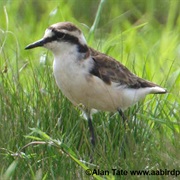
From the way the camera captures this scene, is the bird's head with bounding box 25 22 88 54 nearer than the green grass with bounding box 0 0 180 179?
No

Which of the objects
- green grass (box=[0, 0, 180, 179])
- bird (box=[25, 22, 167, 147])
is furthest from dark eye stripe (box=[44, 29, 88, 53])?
green grass (box=[0, 0, 180, 179])

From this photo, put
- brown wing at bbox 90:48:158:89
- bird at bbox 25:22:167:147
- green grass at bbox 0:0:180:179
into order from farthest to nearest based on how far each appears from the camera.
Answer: brown wing at bbox 90:48:158:89 < bird at bbox 25:22:167:147 < green grass at bbox 0:0:180:179

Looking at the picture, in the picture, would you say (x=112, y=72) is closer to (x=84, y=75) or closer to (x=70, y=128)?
(x=84, y=75)

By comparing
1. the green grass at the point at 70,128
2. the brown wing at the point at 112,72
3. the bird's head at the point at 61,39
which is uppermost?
the bird's head at the point at 61,39

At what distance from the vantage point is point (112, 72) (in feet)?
27.3

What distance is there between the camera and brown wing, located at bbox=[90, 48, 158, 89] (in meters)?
8.18

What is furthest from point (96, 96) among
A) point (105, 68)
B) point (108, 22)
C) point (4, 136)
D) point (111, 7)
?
point (111, 7)

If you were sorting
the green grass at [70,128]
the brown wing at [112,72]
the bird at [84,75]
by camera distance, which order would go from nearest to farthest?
the green grass at [70,128], the bird at [84,75], the brown wing at [112,72]

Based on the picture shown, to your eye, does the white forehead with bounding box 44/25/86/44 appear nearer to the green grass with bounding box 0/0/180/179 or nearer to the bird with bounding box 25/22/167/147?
the bird with bounding box 25/22/167/147

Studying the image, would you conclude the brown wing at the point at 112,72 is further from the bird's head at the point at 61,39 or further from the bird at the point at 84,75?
the bird's head at the point at 61,39

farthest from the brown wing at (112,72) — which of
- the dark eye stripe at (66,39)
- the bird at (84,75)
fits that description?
the dark eye stripe at (66,39)

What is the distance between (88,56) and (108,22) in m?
3.22

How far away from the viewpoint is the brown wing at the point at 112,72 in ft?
26.8

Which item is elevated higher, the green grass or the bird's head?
the bird's head
